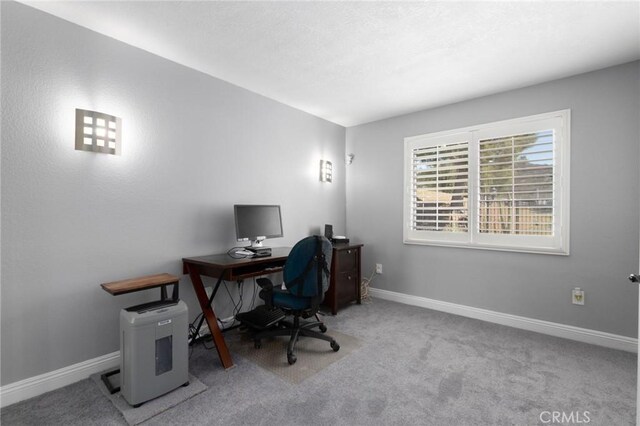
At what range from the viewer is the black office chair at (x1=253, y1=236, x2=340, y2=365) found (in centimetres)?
238

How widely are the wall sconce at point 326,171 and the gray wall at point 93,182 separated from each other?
124cm

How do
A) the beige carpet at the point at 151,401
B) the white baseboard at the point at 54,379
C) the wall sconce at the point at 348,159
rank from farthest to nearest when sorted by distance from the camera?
the wall sconce at the point at 348,159, the white baseboard at the point at 54,379, the beige carpet at the point at 151,401

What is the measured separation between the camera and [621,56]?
8.14 ft

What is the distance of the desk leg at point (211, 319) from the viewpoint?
2.29 meters

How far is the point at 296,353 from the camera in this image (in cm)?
252

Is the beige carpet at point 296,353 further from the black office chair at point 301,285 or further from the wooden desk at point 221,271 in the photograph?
the wooden desk at point 221,271

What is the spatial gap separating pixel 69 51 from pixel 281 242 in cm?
248

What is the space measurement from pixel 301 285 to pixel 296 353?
0.62 meters

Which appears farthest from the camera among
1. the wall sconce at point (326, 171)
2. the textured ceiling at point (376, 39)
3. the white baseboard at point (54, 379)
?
the wall sconce at point (326, 171)

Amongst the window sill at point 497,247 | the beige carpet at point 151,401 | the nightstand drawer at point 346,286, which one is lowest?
the beige carpet at point 151,401

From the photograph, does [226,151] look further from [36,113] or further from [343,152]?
[343,152]

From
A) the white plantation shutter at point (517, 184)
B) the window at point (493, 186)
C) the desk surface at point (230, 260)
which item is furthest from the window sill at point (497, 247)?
the desk surface at point (230, 260)

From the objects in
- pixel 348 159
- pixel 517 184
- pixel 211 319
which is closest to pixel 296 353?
pixel 211 319

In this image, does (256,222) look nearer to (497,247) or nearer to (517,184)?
(497,247)
